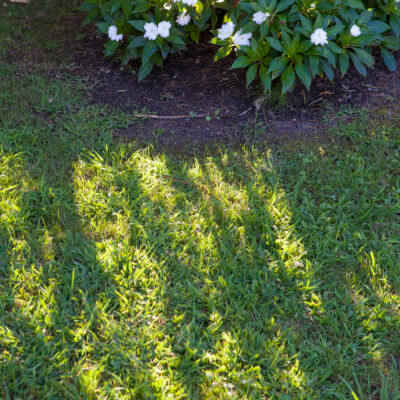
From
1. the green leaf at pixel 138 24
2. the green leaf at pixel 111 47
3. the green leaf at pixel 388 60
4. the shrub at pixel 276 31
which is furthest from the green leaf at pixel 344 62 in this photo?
the green leaf at pixel 111 47

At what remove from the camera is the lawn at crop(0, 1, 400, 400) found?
1918 millimetres

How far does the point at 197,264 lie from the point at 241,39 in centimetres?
171

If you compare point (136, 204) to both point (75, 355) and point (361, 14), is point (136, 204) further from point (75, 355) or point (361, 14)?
point (361, 14)

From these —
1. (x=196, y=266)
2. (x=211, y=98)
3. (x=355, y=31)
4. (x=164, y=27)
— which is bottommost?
(x=196, y=266)

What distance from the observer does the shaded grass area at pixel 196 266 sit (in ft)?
6.30

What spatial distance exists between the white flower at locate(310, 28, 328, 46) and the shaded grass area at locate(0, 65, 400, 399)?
600 mm

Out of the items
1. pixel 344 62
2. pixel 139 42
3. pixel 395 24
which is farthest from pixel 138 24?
pixel 395 24

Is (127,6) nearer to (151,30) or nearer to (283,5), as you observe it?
(151,30)

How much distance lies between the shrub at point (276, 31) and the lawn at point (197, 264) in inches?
17.8

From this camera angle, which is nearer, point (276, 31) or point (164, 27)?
point (276, 31)

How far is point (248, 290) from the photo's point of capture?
87.8 inches

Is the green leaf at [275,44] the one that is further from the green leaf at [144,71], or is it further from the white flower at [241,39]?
the green leaf at [144,71]

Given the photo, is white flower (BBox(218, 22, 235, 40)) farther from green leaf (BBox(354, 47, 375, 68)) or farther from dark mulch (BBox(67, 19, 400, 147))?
green leaf (BBox(354, 47, 375, 68))

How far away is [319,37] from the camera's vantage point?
2.90m
